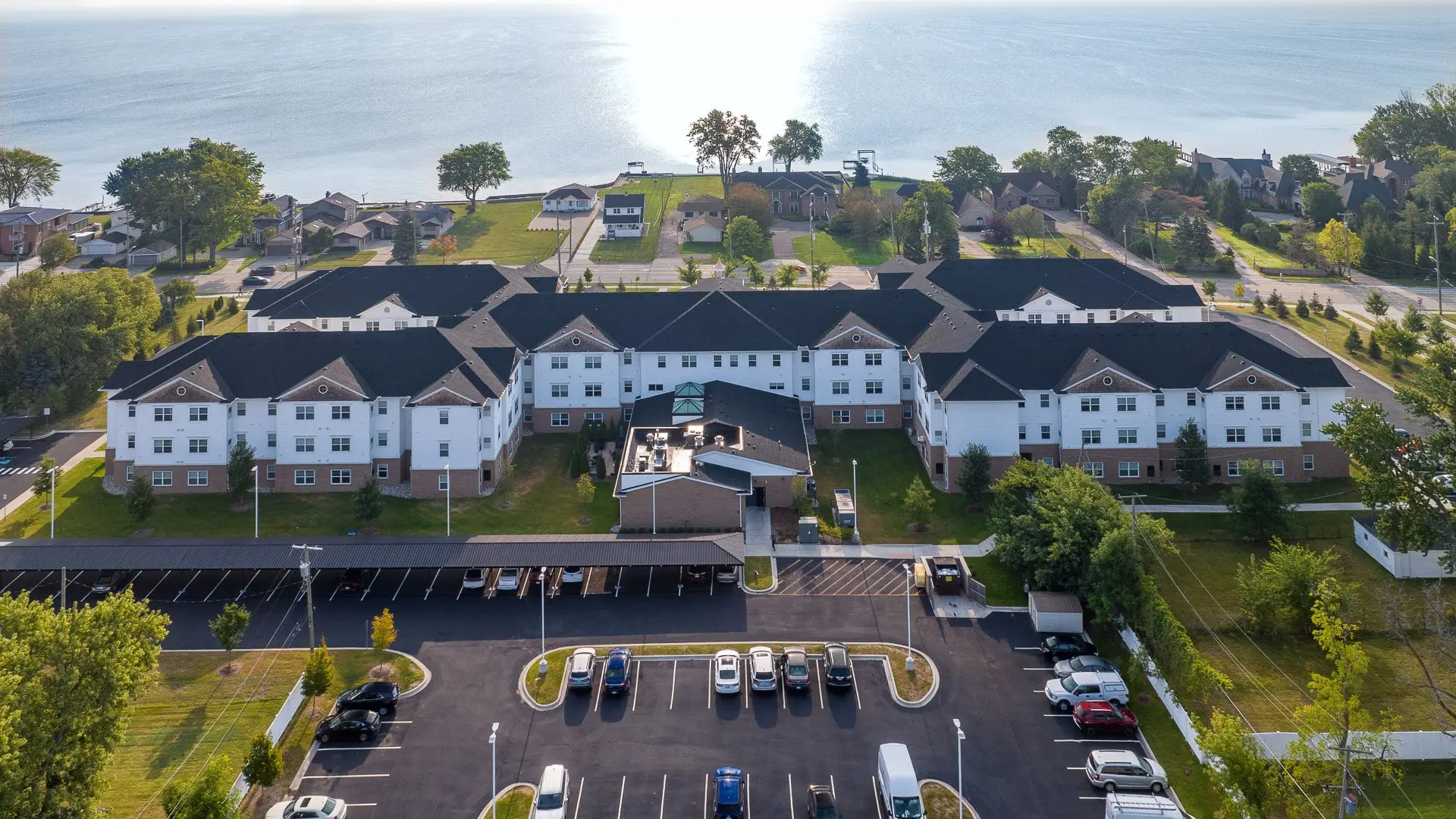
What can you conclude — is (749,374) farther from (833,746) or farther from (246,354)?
(833,746)

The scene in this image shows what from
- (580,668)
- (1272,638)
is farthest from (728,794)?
(1272,638)

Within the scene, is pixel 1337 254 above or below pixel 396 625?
above

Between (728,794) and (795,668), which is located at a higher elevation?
(795,668)

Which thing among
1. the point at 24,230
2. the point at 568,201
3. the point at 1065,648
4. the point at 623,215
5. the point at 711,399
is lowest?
the point at 1065,648

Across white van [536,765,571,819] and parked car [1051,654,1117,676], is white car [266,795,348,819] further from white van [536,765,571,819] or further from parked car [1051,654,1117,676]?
parked car [1051,654,1117,676]

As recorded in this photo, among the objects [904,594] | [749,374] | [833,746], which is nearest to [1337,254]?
[749,374]

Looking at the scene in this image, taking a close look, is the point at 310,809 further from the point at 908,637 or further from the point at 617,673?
the point at 908,637

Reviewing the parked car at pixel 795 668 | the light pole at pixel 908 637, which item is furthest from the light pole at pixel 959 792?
the parked car at pixel 795 668
